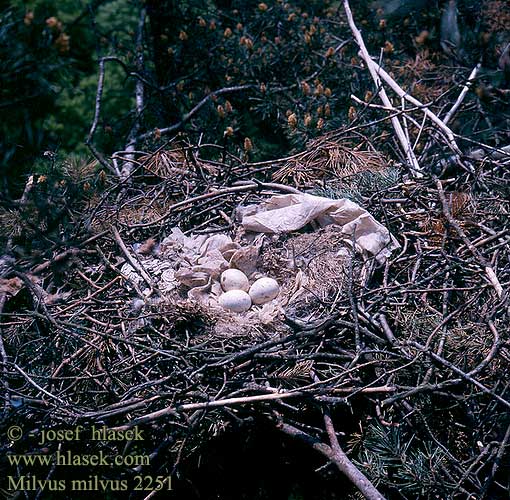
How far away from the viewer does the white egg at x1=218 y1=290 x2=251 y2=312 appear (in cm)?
278

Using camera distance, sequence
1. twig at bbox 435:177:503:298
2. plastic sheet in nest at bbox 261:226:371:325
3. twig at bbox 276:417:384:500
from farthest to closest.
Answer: plastic sheet in nest at bbox 261:226:371:325, twig at bbox 435:177:503:298, twig at bbox 276:417:384:500

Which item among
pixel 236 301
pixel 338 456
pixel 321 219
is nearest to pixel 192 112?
pixel 321 219

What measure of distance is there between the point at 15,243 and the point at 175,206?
68cm

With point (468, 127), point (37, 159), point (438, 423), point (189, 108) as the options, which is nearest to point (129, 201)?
point (37, 159)

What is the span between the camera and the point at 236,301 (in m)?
2.78

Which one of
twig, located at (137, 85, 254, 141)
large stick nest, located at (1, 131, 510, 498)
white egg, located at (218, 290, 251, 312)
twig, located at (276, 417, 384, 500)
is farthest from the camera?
twig, located at (137, 85, 254, 141)

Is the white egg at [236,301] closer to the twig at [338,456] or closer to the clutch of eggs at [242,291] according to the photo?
the clutch of eggs at [242,291]

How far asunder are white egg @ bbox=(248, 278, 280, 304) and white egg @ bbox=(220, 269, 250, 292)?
5 centimetres

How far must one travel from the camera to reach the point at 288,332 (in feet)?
8.36

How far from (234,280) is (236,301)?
4.8 inches

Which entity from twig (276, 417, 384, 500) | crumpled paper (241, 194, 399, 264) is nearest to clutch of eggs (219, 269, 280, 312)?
crumpled paper (241, 194, 399, 264)

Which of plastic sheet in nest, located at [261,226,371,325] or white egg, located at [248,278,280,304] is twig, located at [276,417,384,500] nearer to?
plastic sheet in nest, located at [261,226,371,325]

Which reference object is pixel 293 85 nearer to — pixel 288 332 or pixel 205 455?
pixel 288 332

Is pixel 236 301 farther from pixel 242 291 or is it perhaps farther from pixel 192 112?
pixel 192 112
